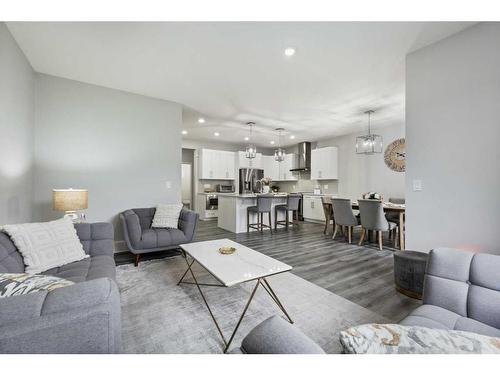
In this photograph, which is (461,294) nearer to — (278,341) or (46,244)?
(278,341)

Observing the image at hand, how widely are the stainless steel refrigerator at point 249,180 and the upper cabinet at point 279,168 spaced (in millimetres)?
517

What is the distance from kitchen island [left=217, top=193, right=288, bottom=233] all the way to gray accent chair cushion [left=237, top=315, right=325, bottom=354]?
4.36 meters

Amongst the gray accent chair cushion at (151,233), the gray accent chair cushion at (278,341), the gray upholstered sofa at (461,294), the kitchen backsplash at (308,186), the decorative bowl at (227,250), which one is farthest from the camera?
the kitchen backsplash at (308,186)

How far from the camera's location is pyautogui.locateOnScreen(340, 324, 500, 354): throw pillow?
653 mm

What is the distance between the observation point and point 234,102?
3947mm

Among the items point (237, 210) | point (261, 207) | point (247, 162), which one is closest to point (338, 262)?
point (261, 207)

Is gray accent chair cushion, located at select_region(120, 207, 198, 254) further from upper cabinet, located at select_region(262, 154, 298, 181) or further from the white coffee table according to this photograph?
upper cabinet, located at select_region(262, 154, 298, 181)

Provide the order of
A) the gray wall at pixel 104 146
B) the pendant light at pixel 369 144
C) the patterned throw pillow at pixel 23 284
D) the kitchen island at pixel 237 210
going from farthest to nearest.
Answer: the kitchen island at pixel 237 210 → the pendant light at pixel 369 144 → the gray wall at pixel 104 146 → the patterned throw pillow at pixel 23 284

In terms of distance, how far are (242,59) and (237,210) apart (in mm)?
3277

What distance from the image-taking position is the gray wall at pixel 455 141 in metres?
1.88

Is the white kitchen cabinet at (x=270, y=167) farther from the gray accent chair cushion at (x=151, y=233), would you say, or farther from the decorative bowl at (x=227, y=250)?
the decorative bowl at (x=227, y=250)

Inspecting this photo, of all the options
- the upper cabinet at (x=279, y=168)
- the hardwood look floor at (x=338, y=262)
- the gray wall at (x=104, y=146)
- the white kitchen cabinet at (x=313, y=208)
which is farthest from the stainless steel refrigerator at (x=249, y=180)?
the gray wall at (x=104, y=146)

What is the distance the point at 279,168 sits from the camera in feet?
26.9
